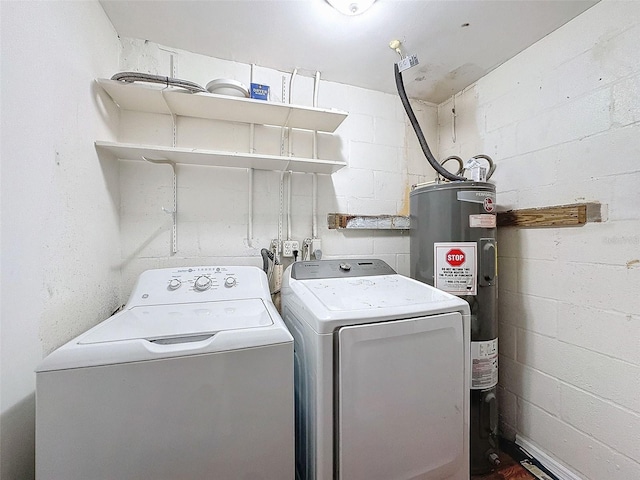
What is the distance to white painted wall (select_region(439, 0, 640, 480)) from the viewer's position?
3.54ft

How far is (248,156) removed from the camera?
4.58ft

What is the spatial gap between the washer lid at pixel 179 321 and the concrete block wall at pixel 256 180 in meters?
0.48

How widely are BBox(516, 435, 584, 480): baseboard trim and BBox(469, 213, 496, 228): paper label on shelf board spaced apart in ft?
3.87

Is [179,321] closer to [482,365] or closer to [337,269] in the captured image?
[337,269]

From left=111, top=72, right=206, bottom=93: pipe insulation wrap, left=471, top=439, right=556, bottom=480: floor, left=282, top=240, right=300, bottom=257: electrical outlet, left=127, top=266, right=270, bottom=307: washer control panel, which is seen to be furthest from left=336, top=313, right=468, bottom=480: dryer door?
left=111, top=72, right=206, bottom=93: pipe insulation wrap

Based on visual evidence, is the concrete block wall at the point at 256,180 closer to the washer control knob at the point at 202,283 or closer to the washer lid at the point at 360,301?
the washer control knob at the point at 202,283

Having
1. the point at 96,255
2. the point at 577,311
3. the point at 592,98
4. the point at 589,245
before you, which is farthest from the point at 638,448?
the point at 96,255

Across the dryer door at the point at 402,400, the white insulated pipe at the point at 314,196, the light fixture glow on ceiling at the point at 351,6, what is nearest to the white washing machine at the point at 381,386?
the dryer door at the point at 402,400

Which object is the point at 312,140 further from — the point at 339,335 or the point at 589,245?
the point at 589,245

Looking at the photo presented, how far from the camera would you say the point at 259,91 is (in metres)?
1.48

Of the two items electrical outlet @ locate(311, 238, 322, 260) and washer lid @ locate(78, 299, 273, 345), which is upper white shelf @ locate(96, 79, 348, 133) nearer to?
electrical outlet @ locate(311, 238, 322, 260)

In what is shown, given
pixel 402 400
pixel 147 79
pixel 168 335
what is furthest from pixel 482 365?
pixel 147 79

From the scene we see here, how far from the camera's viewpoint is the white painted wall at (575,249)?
1.08 m

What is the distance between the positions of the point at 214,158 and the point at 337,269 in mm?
898
